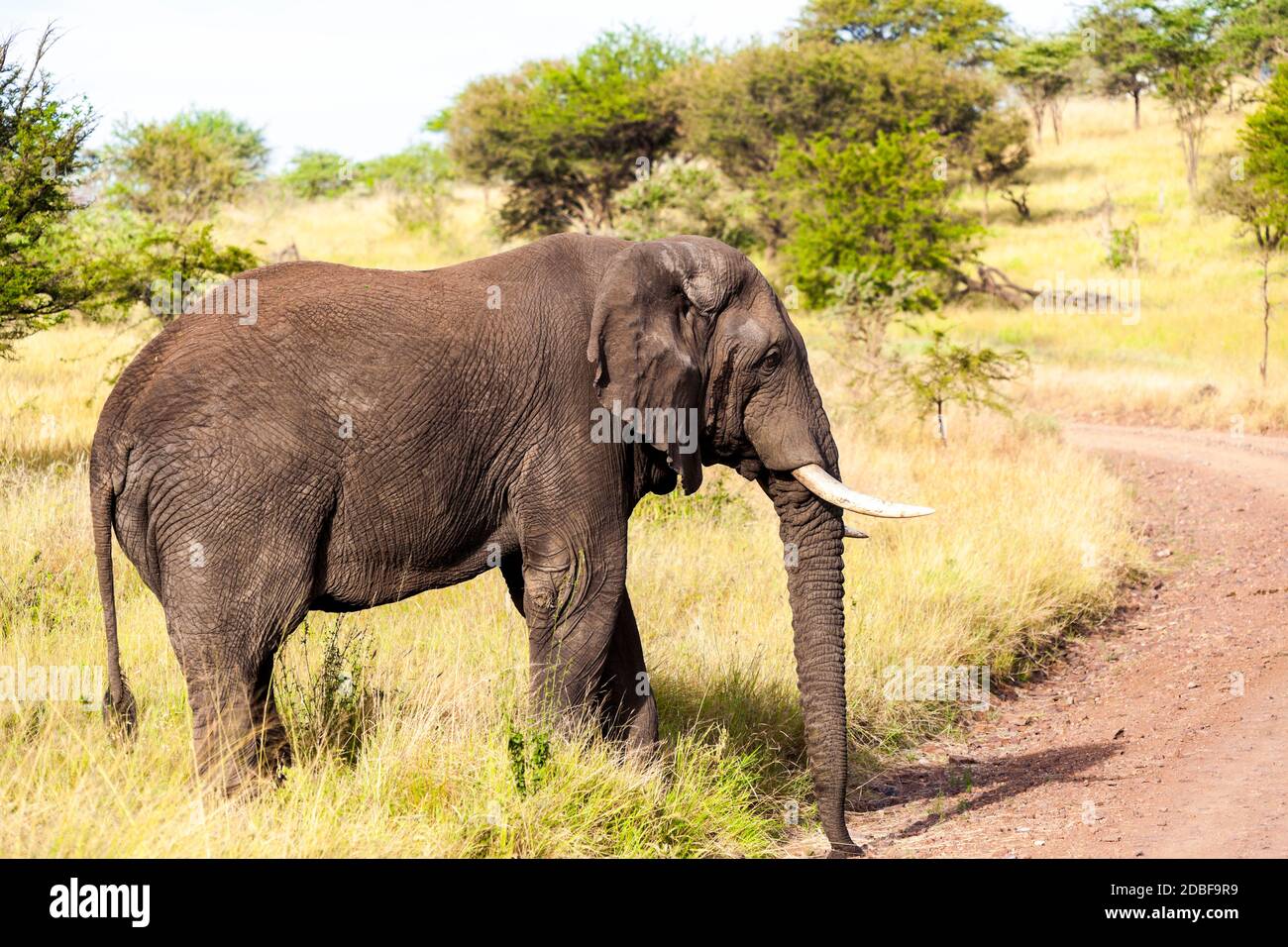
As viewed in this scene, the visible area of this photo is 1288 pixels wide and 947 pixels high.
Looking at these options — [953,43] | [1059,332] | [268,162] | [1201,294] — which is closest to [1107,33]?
[953,43]

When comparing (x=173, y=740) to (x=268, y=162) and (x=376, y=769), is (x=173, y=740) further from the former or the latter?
(x=268, y=162)

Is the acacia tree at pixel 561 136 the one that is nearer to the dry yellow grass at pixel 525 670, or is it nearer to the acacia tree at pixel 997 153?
the acacia tree at pixel 997 153

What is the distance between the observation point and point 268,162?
54750 millimetres

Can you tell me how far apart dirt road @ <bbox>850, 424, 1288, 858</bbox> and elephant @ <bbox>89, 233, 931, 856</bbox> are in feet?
3.47

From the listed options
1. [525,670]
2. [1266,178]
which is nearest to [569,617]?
Result: [525,670]

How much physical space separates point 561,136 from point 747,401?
32.4 metres

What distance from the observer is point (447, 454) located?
5180 millimetres

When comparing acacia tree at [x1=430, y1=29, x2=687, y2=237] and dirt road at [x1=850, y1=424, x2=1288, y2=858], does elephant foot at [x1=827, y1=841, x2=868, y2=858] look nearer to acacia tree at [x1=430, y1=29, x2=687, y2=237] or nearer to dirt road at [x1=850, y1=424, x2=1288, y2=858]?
dirt road at [x1=850, y1=424, x2=1288, y2=858]

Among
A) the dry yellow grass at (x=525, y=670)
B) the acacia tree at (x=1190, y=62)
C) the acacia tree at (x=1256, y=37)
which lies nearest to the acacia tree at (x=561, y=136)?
the acacia tree at (x=1190, y=62)

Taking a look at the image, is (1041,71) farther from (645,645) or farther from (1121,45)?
(645,645)

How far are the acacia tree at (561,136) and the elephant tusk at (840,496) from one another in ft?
103

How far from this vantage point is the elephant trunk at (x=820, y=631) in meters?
5.59

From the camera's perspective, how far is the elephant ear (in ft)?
17.2

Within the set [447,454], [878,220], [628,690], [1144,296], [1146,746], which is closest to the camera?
[447,454]
